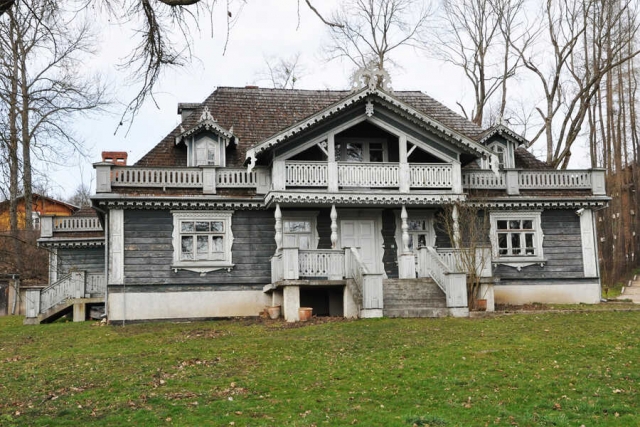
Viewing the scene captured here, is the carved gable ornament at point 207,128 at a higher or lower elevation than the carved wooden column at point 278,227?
higher

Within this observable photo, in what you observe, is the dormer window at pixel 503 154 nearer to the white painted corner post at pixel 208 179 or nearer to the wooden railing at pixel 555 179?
the wooden railing at pixel 555 179

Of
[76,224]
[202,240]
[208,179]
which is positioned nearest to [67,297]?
[76,224]

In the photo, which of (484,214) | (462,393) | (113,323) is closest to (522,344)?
(462,393)

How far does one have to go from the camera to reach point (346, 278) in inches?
838

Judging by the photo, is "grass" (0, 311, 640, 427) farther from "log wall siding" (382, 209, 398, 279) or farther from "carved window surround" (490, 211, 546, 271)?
"carved window surround" (490, 211, 546, 271)

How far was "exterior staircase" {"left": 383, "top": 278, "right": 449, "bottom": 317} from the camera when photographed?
1973 centimetres

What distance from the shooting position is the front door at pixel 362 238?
80.1ft

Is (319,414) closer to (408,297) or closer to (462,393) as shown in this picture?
(462,393)

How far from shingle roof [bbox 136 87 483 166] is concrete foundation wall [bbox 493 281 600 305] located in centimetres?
588

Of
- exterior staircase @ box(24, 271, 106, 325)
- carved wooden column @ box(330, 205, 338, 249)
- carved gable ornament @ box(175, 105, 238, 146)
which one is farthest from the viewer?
exterior staircase @ box(24, 271, 106, 325)

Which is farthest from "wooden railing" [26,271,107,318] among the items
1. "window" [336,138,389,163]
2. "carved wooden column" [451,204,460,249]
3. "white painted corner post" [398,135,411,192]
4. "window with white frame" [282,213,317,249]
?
"carved wooden column" [451,204,460,249]

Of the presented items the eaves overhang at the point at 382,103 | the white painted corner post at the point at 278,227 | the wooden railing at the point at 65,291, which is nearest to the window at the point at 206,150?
the eaves overhang at the point at 382,103

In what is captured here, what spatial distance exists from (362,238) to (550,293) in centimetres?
→ 712

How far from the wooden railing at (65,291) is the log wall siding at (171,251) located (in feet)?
15.5
